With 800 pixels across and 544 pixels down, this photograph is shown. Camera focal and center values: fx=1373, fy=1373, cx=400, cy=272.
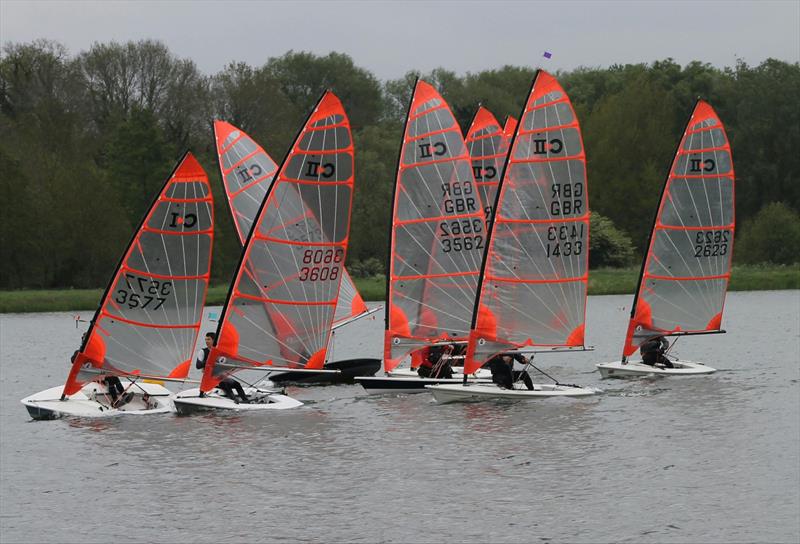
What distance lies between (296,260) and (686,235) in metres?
13.3

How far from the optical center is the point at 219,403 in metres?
32.7

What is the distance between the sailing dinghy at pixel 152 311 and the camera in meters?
33.3

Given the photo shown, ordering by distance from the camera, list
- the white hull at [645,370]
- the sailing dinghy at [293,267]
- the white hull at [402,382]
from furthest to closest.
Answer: the white hull at [645,370] → the white hull at [402,382] → the sailing dinghy at [293,267]

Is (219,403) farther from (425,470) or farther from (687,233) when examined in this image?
(687,233)

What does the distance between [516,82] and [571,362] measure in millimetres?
83777

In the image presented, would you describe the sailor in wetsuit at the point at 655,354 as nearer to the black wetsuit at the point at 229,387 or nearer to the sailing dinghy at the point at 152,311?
the black wetsuit at the point at 229,387

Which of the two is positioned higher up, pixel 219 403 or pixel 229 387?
pixel 229 387

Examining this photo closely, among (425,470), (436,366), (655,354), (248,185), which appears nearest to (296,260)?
(436,366)

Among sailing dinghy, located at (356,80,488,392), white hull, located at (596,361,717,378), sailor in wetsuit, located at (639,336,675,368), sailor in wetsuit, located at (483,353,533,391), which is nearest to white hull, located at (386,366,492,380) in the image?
sailing dinghy, located at (356,80,488,392)

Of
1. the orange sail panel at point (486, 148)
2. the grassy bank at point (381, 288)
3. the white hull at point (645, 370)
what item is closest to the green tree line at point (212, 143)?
the grassy bank at point (381, 288)

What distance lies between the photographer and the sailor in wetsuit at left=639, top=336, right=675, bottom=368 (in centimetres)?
4019

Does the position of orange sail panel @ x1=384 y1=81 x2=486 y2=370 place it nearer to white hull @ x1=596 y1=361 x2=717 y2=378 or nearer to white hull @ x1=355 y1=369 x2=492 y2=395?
white hull @ x1=355 y1=369 x2=492 y2=395

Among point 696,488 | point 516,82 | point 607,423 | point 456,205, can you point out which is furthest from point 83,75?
point 696,488

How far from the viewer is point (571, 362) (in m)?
49.1
